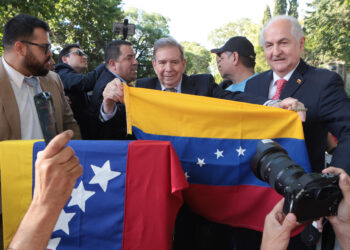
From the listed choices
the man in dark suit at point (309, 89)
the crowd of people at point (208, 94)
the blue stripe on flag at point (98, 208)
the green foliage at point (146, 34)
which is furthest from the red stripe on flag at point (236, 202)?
the green foliage at point (146, 34)

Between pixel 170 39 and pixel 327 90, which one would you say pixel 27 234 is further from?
pixel 170 39

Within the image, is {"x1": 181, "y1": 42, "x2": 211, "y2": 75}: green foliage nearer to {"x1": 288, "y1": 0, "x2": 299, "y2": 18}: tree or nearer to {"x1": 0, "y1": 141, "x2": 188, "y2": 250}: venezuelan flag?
{"x1": 288, "y1": 0, "x2": 299, "y2": 18}: tree

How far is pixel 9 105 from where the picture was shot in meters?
2.54

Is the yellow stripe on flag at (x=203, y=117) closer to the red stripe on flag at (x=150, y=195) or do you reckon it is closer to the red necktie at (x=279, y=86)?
the red necktie at (x=279, y=86)

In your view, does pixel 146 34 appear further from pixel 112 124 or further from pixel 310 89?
pixel 310 89

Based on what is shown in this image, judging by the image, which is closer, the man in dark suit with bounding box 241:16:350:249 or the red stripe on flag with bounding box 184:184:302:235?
the man in dark suit with bounding box 241:16:350:249

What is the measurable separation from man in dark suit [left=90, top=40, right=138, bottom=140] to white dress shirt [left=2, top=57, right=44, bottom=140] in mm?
559

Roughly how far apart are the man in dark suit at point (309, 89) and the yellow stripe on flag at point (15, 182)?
1901mm

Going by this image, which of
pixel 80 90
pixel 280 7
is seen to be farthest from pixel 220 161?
pixel 280 7

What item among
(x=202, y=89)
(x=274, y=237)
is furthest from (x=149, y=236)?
(x=202, y=89)

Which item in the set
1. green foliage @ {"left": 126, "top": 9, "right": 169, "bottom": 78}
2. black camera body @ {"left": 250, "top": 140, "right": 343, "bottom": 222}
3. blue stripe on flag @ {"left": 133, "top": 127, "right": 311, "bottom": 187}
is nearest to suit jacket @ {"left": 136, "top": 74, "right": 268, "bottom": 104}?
blue stripe on flag @ {"left": 133, "top": 127, "right": 311, "bottom": 187}

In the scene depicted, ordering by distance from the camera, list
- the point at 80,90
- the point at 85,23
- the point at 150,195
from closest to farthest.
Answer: the point at 150,195 < the point at 80,90 < the point at 85,23

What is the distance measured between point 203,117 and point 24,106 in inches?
60.6

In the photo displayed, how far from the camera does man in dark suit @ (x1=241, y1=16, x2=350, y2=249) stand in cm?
213
